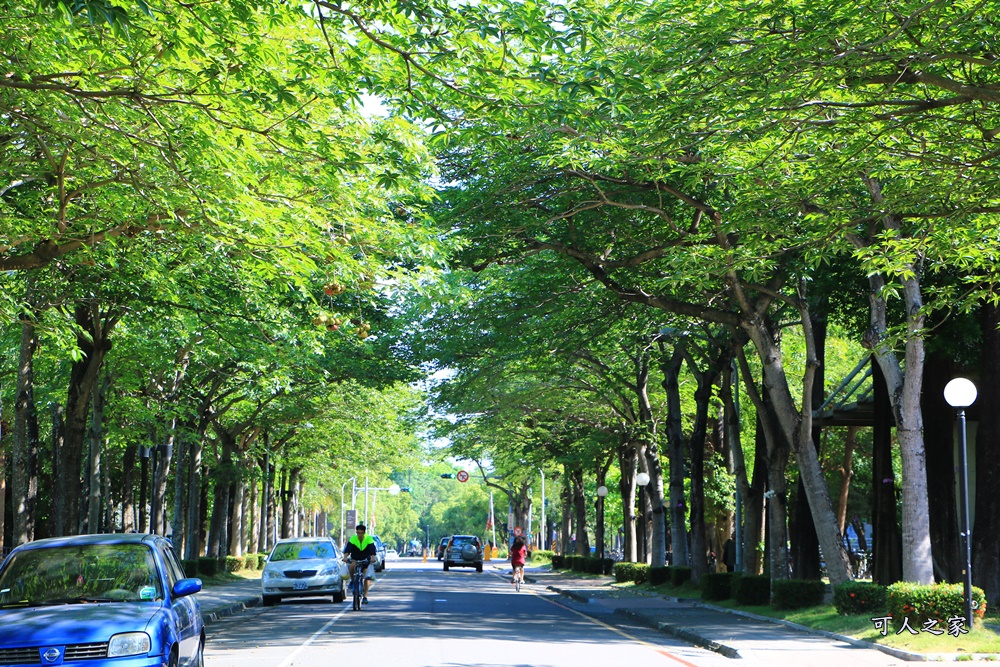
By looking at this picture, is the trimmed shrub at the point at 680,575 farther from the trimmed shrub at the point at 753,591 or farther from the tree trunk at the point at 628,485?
the tree trunk at the point at 628,485

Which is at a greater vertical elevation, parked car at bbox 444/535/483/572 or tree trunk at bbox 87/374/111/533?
tree trunk at bbox 87/374/111/533

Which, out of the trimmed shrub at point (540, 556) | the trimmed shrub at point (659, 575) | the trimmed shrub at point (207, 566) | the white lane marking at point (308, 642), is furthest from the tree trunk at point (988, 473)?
the trimmed shrub at point (540, 556)

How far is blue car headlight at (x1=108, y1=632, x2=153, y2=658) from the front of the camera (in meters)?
9.02

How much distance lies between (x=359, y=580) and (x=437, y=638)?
7.59 m

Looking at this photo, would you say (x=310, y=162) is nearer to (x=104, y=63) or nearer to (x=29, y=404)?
(x=104, y=63)

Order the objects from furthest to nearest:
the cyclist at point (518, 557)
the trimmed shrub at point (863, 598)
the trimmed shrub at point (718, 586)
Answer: the cyclist at point (518, 557) → the trimmed shrub at point (718, 586) → the trimmed shrub at point (863, 598)

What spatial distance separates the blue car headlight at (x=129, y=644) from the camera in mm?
9023

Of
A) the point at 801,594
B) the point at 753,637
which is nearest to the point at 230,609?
the point at 801,594

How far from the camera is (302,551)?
98.2ft

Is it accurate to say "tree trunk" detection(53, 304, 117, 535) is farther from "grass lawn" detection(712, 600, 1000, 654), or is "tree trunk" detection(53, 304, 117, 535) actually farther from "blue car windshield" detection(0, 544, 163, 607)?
"grass lawn" detection(712, 600, 1000, 654)

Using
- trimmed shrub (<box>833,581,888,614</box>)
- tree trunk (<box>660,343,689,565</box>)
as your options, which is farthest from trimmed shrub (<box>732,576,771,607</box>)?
tree trunk (<box>660,343,689,565</box>)

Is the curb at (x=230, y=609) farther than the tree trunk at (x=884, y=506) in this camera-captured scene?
No

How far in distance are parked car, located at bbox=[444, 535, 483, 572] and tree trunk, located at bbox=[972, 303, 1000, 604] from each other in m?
42.2

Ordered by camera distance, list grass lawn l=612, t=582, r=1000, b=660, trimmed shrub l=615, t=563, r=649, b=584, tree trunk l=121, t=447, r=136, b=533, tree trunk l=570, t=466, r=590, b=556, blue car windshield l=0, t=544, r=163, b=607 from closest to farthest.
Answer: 1. blue car windshield l=0, t=544, r=163, b=607
2. grass lawn l=612, t=582, r=1000, b=660
3. trimmed shrub l=615, t=563, r=649, b=584
4. tree trunk l=121, t=447, r=136, b=533
5. tree trunk l=570, t=466, r=590, b=556
